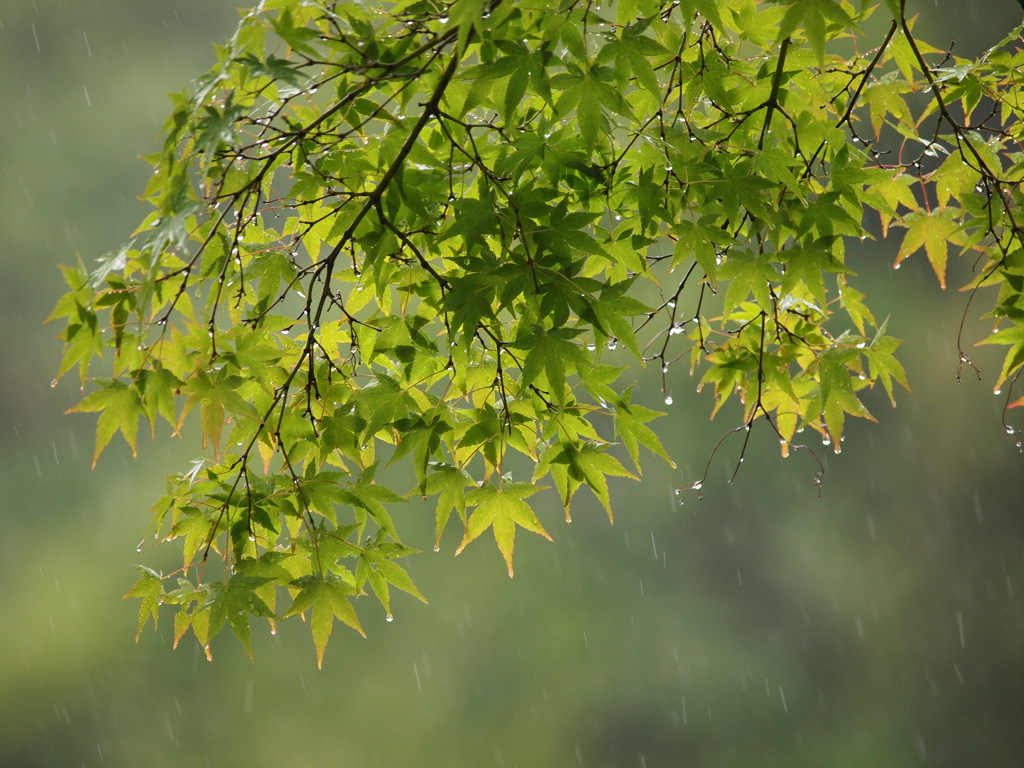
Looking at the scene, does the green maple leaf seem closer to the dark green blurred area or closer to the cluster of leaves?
the cluster of leaves

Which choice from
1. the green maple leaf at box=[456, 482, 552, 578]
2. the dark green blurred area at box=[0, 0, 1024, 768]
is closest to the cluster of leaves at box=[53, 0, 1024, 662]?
the green maple leaf at box=[456, 482, 552, 578]

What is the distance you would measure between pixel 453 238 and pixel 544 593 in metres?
5.53

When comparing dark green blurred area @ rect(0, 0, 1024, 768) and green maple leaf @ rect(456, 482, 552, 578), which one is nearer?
green maple leaf @ rect(456, 482, 552, 578)

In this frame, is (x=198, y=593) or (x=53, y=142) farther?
(x=53, y=142)

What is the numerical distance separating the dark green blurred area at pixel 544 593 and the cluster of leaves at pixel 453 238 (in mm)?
4929

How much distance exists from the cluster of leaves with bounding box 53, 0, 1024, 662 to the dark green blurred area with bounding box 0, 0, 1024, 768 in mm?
4929

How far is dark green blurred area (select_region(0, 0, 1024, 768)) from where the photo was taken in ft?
19.9

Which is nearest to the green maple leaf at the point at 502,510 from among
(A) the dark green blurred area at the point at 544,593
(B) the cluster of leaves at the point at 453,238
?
(B) the cluster of leaves at the point at 453,238

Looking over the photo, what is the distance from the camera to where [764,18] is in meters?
1.16

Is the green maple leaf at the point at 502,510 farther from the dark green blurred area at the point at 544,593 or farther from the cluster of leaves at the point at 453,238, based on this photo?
the dark green blurred area at the point at 544,593

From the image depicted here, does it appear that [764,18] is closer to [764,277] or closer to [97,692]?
[764,277]

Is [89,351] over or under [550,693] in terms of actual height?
over

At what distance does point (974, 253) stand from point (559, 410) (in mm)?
5846

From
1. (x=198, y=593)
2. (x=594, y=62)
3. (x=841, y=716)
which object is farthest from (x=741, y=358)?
(x=841, y=716)
